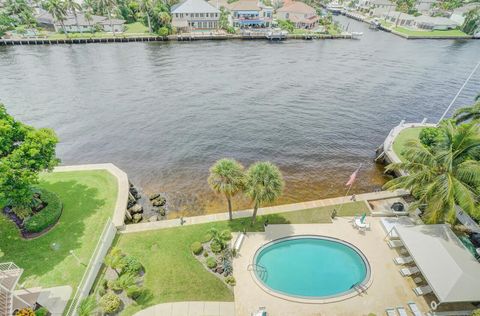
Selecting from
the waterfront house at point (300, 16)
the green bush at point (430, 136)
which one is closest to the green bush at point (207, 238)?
the green bush at point (430, 136)

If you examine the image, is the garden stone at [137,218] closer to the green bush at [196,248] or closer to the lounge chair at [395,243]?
the green bush at [196,248]

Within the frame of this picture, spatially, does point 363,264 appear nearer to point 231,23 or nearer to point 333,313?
point 333,313

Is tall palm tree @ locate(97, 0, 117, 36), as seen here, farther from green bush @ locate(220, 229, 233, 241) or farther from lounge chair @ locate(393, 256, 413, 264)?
lounge chair @ locate(393, 256, 413, 264)

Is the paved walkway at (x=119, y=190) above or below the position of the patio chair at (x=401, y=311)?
below

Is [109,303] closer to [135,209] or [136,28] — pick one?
[135,209]

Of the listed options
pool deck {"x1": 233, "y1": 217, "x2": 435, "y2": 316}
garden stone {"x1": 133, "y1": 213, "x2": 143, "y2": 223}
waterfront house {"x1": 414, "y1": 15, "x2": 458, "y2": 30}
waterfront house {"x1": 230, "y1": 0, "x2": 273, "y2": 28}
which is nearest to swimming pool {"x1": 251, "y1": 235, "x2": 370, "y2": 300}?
pool deck {"x1": 233, "y1": 217, "x2": 435, "y2": 316}
